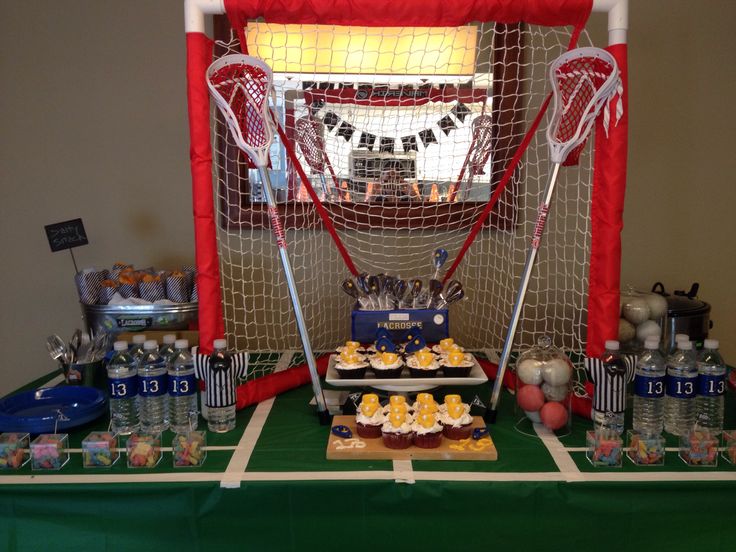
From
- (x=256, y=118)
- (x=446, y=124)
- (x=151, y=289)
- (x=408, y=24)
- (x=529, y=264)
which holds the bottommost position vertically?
(x=151, y=289)

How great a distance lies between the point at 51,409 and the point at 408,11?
4.05 feet

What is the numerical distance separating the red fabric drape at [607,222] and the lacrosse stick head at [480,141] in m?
0.73

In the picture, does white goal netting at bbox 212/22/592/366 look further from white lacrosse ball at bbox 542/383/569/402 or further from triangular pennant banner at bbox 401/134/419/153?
white lacrosse ball at bbox 542/383/569/402

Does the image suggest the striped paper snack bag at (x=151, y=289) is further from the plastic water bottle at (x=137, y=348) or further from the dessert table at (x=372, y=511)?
the dessert table at (x=372, y=511)

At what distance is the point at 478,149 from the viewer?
6.80ft

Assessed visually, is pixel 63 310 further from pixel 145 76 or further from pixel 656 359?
pixel 656 359

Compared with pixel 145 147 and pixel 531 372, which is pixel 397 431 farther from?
pixel 145 147

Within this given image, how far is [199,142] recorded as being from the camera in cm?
131

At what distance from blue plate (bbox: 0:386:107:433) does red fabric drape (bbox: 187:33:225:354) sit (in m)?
0.28

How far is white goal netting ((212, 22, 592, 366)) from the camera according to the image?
6.55ft

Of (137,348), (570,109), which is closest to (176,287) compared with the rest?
(137,348)

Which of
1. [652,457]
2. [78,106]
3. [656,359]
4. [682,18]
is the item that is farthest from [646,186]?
[78,106]

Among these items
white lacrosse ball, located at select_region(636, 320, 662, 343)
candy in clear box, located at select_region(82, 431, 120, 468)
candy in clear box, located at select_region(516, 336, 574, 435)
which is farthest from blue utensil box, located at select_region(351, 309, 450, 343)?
candy in clear box, located at select_region(82, 431, 120, 468)

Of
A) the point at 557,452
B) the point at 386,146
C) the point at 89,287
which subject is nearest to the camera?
the point at 557,452
